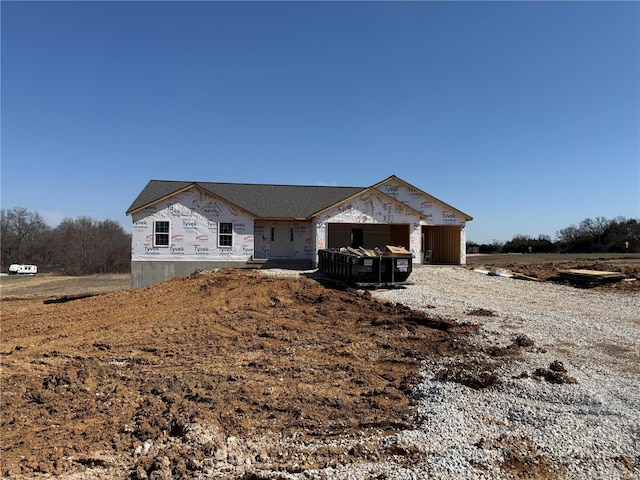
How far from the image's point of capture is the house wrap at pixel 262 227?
21500 mm

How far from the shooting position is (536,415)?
507 centimetres

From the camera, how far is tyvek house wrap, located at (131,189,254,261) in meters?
21.3

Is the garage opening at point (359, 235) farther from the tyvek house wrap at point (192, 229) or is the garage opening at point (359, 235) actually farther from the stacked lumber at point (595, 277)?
the stacked lumber at point (595, 277)

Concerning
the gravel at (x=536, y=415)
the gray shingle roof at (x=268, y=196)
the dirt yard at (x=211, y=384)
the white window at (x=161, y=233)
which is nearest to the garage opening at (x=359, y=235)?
the gray shingle roof at (x=268, y=196)

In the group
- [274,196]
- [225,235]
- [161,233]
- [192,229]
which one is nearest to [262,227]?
[225,235]

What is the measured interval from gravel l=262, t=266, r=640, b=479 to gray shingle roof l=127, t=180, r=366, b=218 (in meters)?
15.8

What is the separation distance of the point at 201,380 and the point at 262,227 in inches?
710

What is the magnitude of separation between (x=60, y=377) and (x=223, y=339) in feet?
11.2

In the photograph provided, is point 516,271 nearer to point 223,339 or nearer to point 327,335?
point 327,335

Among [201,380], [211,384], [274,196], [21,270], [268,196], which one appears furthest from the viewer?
[21,270]

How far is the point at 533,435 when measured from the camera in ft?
15.1

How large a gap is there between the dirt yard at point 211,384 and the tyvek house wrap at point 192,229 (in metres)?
8.40

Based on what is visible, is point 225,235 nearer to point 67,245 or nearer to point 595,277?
point 595,277

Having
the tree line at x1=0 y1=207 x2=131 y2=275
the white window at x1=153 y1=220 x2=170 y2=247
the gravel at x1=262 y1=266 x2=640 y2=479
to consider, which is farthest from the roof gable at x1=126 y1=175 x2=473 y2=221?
the tree line at x1=0 y1=207 x2=131 y2=275
